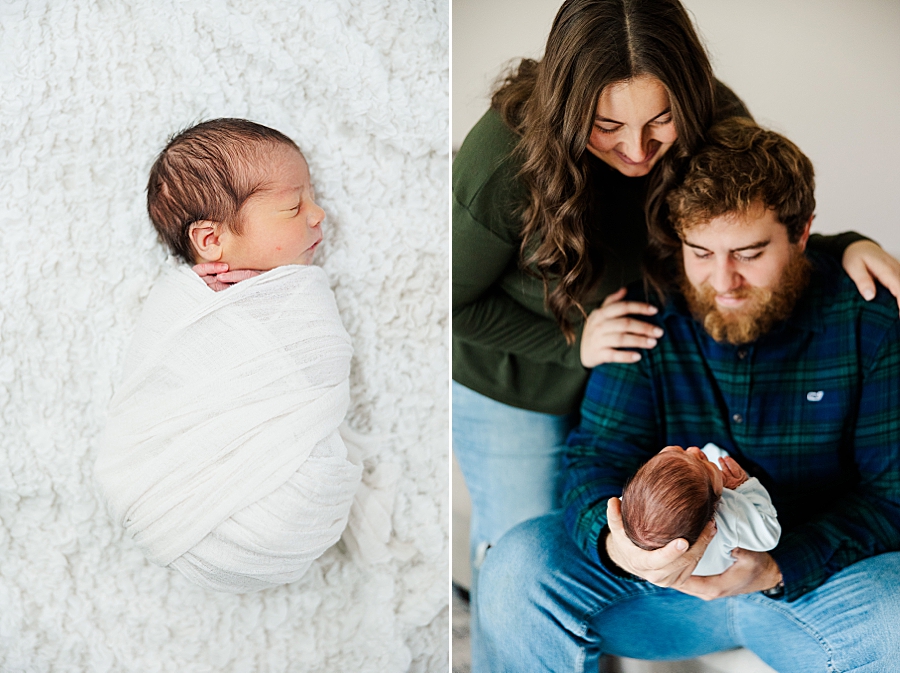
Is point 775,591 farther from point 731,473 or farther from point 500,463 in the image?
point 500,463

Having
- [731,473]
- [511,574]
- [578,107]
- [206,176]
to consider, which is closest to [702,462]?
[731,473]

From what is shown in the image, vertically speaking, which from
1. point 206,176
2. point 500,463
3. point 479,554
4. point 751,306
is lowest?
point 479,554

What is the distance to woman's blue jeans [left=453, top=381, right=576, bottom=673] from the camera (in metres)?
0.82

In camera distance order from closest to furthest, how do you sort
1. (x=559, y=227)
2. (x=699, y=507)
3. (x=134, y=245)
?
(x=699, y=507) → (x=559, y=227) → (x=134, y=245)

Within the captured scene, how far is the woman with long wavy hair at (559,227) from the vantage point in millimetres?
663

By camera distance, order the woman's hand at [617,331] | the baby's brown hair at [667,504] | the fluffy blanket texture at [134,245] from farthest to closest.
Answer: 1. the fluffy blanket texture at [134,245]
2. the woman's hand at [617,331]
3. the baby's brown hair at [667,504]

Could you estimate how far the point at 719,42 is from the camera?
2.20 feet

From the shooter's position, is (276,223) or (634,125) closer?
(634,125)

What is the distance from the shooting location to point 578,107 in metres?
0.69

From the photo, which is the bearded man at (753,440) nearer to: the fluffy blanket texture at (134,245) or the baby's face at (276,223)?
the fluffy blanket texture at (134,245)

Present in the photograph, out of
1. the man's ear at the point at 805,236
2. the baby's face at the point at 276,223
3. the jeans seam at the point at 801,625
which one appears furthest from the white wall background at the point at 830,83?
the baby's face at the point at 276,223

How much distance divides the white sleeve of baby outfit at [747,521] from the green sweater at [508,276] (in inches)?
7.7

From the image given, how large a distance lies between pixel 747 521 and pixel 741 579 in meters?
0.06

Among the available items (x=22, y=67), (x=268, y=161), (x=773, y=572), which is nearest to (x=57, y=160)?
(x=22, y=67)
